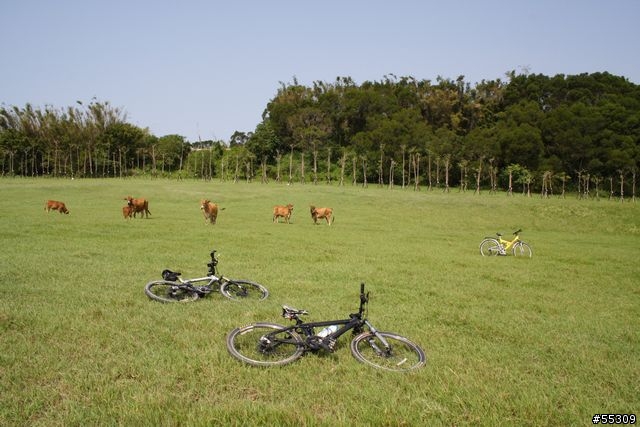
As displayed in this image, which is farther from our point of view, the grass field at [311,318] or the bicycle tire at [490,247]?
the bicycle tire at [490,247]

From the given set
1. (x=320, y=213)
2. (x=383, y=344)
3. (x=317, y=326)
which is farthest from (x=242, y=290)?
(x=320, y=213)

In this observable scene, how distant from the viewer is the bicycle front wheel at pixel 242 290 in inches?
388

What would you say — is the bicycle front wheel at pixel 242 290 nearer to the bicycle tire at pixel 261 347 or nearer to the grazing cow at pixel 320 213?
the bicycle tire at pixel 261 347

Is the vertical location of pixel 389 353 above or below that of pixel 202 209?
below

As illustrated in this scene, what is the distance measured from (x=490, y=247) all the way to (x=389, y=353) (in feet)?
51.4

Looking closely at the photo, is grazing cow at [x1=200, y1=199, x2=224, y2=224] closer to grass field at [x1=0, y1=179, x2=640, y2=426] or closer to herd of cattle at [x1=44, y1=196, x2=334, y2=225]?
herd of cattle at [x1=44, y1=196, x2=334, y2=225]

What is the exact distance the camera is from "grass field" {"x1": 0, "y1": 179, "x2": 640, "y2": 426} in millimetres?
5098

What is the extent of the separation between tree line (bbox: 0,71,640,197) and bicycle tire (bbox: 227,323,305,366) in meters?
65.6

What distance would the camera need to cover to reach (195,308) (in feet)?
28.7

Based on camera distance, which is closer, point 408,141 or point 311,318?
point 311,318

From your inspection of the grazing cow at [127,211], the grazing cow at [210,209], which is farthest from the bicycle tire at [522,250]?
the grazing cow at [127,211]

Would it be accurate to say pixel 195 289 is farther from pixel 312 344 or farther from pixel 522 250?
pixel 522 250

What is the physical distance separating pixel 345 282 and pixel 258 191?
144 feet

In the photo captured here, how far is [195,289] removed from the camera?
9.49 metres
